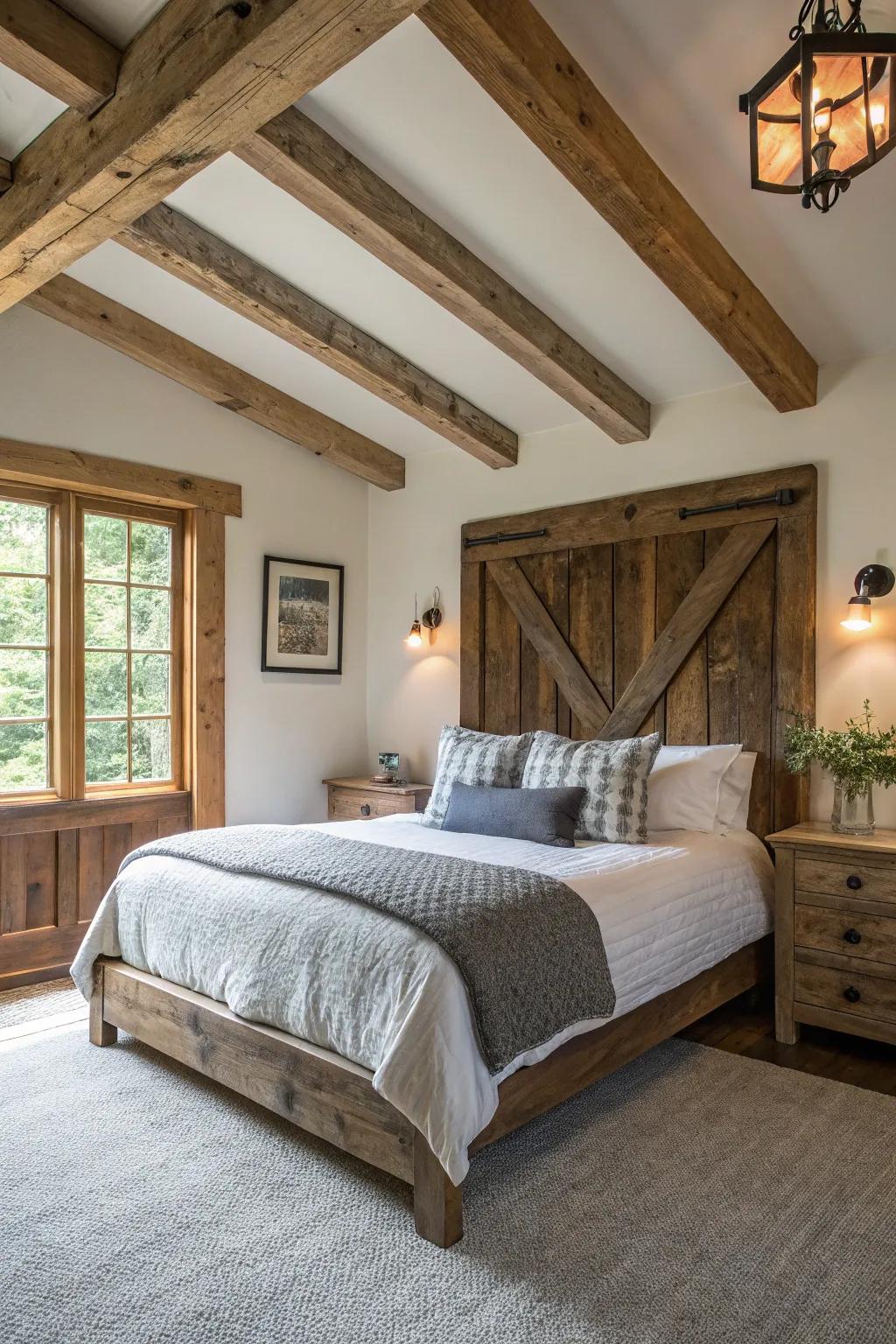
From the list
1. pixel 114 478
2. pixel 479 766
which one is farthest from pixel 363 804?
pixel 114 478

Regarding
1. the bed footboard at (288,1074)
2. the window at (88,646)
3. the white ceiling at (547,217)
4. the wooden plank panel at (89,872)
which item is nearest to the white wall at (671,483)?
the white ceiling at (547,217)

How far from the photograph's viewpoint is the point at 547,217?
3053 millimetres

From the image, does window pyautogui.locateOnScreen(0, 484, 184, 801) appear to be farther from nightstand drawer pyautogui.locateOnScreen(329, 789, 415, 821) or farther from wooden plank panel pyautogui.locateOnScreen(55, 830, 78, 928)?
nightstand drawer pyautogui.locateOnScreen(329, 789, 415, 821)

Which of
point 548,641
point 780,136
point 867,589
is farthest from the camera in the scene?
point 548,641

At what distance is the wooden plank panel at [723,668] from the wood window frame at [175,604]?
2400 millimetres

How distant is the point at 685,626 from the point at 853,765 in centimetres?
103

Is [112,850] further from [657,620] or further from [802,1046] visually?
[802,1046]

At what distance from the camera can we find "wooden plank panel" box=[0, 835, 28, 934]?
3.88m

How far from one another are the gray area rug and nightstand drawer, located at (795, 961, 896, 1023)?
33 centimetres

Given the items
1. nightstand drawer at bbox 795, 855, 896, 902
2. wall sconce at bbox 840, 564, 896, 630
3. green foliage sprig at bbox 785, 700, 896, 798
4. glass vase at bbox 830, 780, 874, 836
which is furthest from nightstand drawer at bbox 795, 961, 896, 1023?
wall sconce at bbox 840, 564, 896, 630

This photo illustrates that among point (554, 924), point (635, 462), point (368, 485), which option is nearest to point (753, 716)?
point (635, 462)

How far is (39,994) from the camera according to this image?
12.4 ft

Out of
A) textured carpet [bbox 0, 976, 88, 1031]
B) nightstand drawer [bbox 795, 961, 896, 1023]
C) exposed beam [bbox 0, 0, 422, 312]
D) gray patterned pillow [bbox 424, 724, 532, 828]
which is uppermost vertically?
exposed beam [bbox 0, 0, 422, 312]

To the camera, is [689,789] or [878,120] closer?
[878,120]
